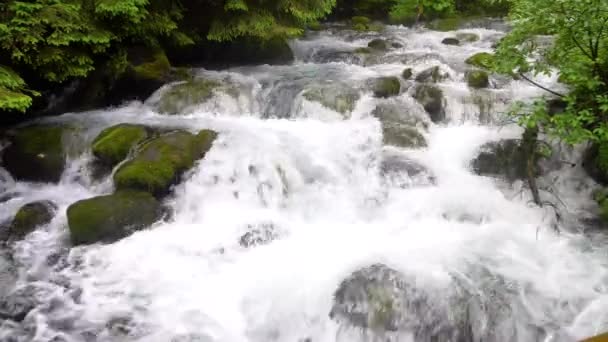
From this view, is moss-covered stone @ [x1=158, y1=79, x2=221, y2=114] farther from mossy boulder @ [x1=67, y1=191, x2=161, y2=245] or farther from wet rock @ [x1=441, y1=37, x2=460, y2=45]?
wet rock @ [x1=441, y1=37, x2=460, y2=45]

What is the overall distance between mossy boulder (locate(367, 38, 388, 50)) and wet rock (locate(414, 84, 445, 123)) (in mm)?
4114

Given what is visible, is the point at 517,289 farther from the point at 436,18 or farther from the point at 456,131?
the point at 436,18

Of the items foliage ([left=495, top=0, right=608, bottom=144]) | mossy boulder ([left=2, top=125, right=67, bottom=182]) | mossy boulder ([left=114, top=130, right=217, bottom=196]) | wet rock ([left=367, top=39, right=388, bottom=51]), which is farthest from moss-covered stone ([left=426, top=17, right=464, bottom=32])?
mossy boulder ([left=2, top=125, right=67, bottom=182])

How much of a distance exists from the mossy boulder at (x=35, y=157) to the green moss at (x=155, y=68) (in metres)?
2.26

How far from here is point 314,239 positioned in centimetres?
672

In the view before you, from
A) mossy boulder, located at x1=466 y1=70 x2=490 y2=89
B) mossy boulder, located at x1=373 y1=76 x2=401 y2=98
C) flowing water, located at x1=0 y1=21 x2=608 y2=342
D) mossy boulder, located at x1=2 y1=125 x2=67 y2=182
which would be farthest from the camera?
→ mossy boulder, located at x1=466 y1=70 x2=490 y2=89

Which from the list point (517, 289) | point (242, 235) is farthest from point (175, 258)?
point (517, 289)

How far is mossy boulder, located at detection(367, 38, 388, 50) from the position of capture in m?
13.3

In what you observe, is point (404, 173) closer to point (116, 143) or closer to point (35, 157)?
point (116, 143)

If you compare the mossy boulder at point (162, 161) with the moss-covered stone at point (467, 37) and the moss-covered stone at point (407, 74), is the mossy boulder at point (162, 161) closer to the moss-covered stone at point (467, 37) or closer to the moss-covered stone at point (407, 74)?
the moss-covered stone at point (407, 74)

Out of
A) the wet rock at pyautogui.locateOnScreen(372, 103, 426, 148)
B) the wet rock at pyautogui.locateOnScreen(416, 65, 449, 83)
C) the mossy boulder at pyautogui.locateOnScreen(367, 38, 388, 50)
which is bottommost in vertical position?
the wet rock at pyautogui.locateOnScreen(372, 103, 426, 148)

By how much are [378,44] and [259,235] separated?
8.36 m

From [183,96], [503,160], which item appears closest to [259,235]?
[183,96]

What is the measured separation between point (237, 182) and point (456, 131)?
4.18 metres
